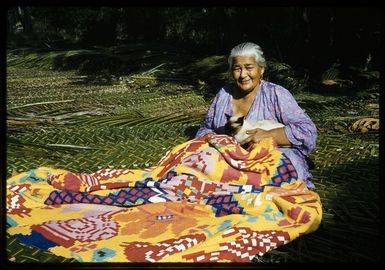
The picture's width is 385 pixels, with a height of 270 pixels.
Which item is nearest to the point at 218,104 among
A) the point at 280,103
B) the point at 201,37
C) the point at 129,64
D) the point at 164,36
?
the point at 280,103

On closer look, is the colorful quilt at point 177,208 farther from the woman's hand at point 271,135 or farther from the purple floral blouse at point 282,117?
the purple floral blouse at point 282,117

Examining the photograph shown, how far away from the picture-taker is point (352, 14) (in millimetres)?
7875

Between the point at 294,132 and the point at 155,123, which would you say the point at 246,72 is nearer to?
the point at 294,132

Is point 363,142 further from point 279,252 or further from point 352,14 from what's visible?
point 352,14

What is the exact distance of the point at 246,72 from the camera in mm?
3350

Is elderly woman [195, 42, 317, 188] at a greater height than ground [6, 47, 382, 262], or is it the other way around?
elderly woman [195, 42, 317, 188]

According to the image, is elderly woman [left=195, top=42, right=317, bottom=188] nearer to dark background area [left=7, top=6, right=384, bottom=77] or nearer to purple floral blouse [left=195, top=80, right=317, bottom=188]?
purple floral blouse [left=195, top=80, right=317, bottom=188]

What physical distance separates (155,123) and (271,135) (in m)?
1.95

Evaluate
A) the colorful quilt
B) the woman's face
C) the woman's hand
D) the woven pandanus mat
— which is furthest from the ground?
the woman's face

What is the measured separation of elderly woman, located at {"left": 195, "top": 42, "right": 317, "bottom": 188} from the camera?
322 centimetres

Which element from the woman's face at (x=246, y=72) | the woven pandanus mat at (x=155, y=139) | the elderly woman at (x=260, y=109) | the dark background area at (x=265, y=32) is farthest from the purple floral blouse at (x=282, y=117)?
the dark background area at (x=265, y=32)

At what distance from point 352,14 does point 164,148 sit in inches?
203

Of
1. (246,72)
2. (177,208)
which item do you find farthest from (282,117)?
(177,208)

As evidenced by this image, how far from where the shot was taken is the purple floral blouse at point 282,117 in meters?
3.22
